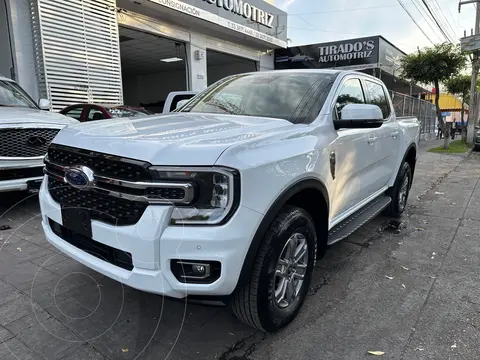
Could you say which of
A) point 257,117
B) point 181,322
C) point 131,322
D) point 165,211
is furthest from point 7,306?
point 257,117

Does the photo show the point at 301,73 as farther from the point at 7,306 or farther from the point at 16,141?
the point at 16,141

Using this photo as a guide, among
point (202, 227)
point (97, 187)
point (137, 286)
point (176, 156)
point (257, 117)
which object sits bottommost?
point (137, 286)

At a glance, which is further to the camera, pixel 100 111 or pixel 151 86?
pixel 151 86

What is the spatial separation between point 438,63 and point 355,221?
52.7 feet

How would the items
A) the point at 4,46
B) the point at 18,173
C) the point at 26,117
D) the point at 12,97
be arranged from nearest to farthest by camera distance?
the point at 18,173 < the point at 26,117 < the point at 12,97 < the point at 4,46

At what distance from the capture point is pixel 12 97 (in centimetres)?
589

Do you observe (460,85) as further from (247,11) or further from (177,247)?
(177,247)

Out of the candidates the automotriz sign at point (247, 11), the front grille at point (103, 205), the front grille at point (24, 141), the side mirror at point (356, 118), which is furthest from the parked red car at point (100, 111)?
the automotriz sign at point (247, 11)

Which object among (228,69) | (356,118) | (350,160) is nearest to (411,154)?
(350,160)

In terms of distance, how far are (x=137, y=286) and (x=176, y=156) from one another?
0.73 metres

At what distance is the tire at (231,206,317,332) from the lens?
219 centimetres

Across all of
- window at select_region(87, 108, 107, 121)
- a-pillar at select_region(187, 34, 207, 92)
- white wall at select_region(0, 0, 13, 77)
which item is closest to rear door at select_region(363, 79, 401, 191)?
window at select_region(87, 108, 107, 121)

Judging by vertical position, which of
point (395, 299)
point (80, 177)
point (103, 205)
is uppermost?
A: point (80, 177)

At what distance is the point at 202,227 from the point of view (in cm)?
194
